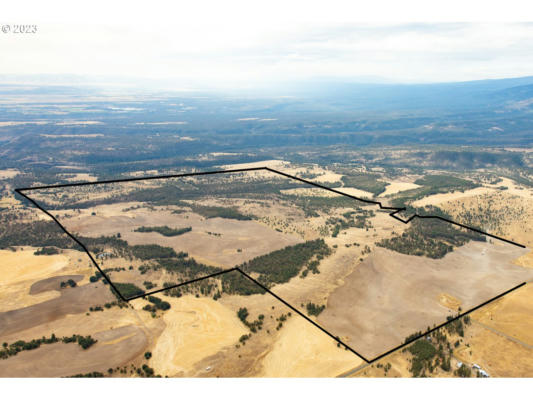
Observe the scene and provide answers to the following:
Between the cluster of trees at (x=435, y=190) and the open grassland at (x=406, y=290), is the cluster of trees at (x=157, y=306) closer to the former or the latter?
the open grassland at (x=406, y=290)

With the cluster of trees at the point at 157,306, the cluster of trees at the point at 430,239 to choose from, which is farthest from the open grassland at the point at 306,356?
the cluster of trees at the point at 430,239

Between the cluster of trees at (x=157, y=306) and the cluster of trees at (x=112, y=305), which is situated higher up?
the cluster of trees at (x=157, y=306)

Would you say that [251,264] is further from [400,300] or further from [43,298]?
[43,298]

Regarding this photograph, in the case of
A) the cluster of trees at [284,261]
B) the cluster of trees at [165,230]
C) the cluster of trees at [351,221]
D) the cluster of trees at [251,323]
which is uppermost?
the cluster of trees at [165,230]

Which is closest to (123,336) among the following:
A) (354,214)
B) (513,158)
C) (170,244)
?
(170,244)

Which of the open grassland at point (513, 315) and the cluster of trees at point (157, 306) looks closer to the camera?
the open grassland at point (513, 315)

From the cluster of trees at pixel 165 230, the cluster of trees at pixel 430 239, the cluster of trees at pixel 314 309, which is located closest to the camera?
the cluster of trees at pixel 314 309

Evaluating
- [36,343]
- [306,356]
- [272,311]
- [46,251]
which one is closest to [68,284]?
[36,343]

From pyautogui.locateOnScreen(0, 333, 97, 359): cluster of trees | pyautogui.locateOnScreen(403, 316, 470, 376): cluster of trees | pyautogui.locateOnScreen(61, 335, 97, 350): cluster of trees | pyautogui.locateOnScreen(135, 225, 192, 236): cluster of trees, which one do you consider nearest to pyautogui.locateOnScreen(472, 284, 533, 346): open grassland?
pyautogui.locateOnScreen(403, 316, 470, 376): cluster of trees
